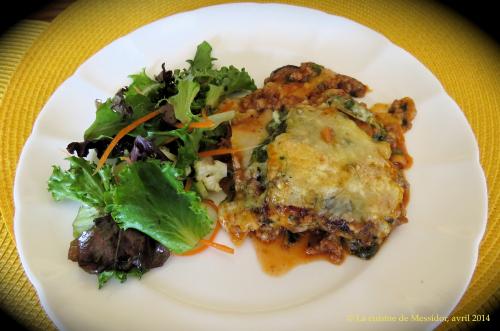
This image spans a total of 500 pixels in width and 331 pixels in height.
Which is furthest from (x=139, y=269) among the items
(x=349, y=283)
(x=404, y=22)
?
(x=404, y=22)

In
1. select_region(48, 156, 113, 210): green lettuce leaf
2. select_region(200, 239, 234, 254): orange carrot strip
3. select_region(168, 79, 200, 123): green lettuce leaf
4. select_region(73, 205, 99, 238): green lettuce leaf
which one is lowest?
select_region(73, 205, 99, 238): green lettuce leaf

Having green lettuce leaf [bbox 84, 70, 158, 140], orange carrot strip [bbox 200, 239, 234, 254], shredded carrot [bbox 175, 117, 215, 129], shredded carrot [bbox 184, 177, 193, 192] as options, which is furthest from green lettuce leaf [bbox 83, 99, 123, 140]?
orange carrot strip [bbox 200, 239, 234, 254]

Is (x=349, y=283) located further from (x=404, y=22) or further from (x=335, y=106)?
(x=404, y=22)

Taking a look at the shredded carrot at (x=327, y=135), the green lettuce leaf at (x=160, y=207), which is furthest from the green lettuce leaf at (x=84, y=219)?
the shredded carrot at (x=327, y=135)

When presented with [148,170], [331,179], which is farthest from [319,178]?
[148,170]

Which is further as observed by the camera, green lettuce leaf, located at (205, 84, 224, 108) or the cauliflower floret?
green lettuce leaf, located at (205, 84, 224, 108)

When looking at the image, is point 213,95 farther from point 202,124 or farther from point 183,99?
point 202,124

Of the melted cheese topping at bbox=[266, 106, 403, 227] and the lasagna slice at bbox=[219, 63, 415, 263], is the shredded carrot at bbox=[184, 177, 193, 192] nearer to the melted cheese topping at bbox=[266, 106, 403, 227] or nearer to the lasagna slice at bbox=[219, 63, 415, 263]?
the lasagna slice at bbox=[219, 63, 415, 263]

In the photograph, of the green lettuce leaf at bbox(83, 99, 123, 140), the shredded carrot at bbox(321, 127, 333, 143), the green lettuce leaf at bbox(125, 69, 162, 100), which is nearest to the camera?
the shredded carrot at bbox(321, 127, 333, 143)

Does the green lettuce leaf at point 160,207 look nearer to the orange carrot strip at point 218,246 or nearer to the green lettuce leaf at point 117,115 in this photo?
the orange carrot strip at point 218,246
